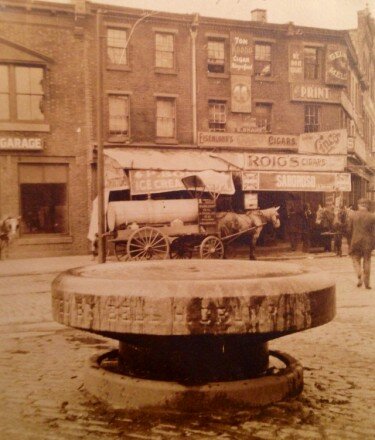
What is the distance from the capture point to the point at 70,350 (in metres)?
5.93

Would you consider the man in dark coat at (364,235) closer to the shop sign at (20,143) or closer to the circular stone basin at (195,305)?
the circular stone basin at (195,305)

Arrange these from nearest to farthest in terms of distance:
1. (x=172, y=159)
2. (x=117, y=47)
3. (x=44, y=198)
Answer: (x=44, y=198) < (x=172, y=159) < (x=117, y=47)

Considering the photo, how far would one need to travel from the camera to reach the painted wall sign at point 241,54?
82.7 ft

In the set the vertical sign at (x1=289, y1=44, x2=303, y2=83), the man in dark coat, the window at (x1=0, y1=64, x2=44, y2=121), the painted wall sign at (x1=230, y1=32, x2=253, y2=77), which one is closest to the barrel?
the man in dark coat

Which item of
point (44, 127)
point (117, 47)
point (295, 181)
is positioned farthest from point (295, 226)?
point (44, 127)

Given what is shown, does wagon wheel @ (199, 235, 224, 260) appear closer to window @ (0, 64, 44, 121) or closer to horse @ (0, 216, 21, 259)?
horse @ (0, 216, 21, 259)

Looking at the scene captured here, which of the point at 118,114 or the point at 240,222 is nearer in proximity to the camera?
the point at 240,222

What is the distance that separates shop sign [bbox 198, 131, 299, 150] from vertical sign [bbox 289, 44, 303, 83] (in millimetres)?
2953

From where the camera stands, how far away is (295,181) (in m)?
22.2

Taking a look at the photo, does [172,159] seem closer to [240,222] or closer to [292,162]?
[240,222]

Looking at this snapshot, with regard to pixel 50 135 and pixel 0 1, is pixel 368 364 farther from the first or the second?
pixel 0 1

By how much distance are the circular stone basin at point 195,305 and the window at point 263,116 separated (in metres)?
22.6

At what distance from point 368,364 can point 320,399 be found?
4.21 feet

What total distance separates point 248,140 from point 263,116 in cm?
190
